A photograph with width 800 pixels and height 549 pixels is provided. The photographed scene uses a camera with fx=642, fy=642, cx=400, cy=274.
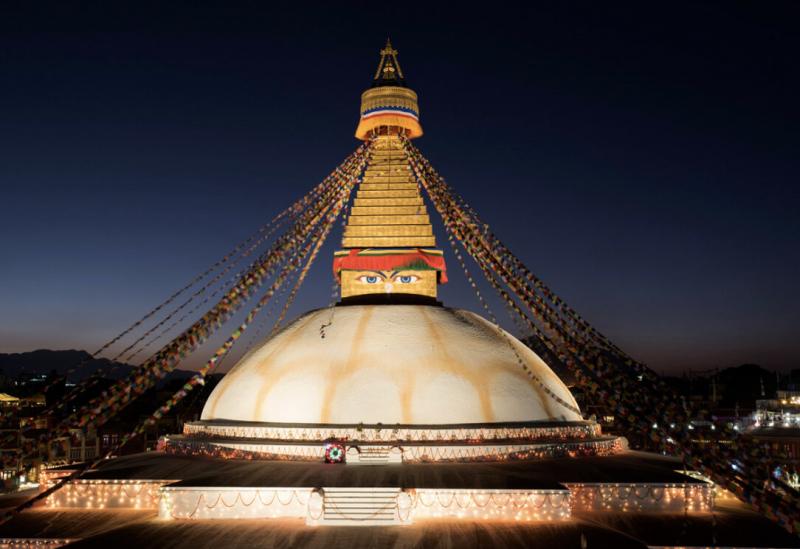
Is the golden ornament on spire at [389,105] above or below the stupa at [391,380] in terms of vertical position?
above

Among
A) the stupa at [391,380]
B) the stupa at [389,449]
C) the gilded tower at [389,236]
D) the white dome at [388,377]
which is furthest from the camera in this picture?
the gilded tower at [389,236]

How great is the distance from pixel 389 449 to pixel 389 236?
5.32 metres

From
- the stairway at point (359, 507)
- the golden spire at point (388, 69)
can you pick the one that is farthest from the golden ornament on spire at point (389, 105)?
the stairway at point (359, 507)

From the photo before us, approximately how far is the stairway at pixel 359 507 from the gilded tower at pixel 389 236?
6.29 metres

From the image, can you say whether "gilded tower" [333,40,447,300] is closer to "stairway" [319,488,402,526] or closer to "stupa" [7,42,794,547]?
"stupa" [7,42,794,547]

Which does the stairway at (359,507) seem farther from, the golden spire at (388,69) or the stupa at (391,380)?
the golden spire at (388,69)

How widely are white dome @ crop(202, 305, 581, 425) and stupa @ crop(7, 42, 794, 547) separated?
0.03 metres

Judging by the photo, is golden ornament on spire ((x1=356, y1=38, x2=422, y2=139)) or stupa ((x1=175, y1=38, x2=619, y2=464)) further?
golden ornament on spire ((x1=356, y1=38, x2=422, y2=139))

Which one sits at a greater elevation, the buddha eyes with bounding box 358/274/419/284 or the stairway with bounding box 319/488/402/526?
the buddha eyes with bounding box 358/274/419/284

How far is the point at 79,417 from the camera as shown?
8.37 meters

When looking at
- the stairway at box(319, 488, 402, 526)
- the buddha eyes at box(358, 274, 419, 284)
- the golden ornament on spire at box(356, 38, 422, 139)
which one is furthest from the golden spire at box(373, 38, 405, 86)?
the stairway at box(319, 488, 402, 526)

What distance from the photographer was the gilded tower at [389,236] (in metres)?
13.9

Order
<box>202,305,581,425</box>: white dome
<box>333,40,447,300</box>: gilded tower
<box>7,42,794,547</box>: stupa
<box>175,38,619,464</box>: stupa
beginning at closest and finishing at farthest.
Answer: <box>7,42,794,547</box>: stupa < <box>175,38,619,464</box>: stupa < <box>202,305,581,425</box>: white dome < <box>333,40,447,300</box>: gilded tower

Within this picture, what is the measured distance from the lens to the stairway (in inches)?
313
